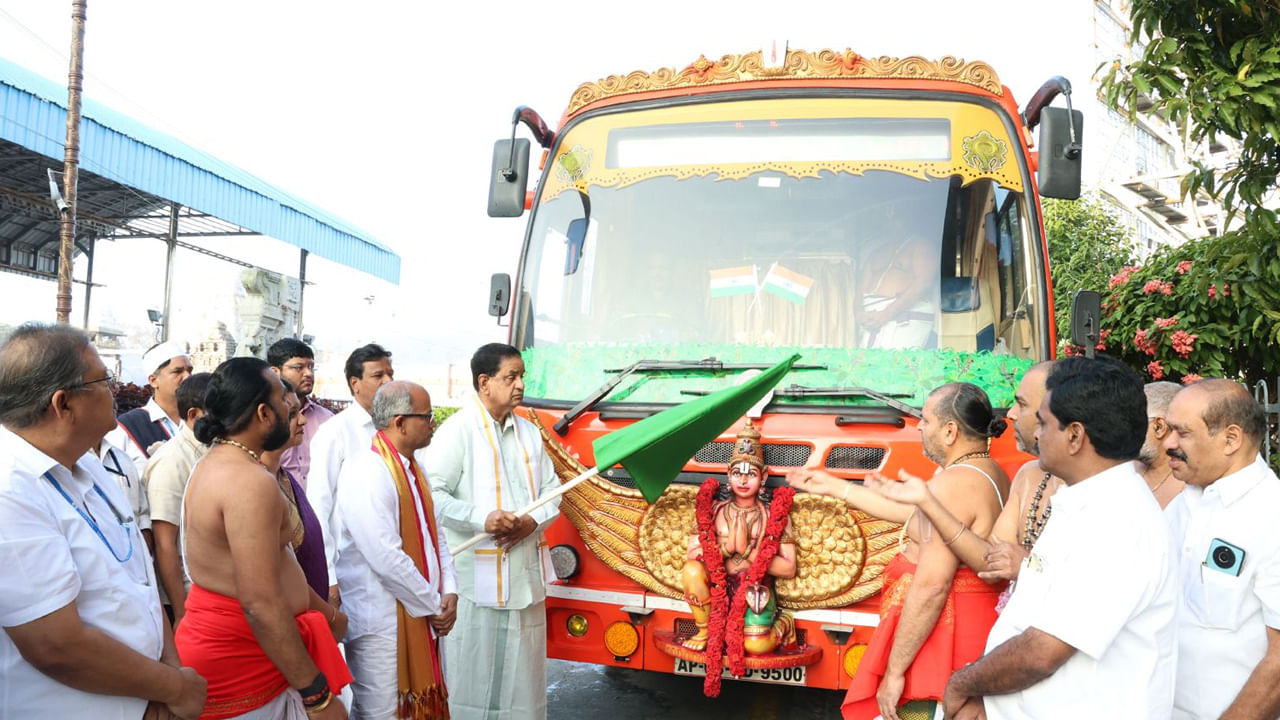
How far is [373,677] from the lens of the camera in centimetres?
338

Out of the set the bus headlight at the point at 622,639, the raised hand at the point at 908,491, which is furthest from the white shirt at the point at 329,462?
the raised hand at the point at 908,491

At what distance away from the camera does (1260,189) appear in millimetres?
4258

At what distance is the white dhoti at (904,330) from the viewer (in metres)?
4.23

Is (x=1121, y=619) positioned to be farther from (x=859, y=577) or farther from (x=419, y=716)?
(x=419, y=716)

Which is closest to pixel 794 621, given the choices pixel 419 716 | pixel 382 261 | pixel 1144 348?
pixel 419 716

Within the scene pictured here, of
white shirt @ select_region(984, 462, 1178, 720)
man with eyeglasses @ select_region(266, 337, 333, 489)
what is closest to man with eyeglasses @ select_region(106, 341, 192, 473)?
man with eyeglasses @ select_region(266, 337, 333, 489)

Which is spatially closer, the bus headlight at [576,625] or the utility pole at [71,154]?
the bus headlight at [576,625]

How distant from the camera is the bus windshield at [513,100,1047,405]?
168 inches

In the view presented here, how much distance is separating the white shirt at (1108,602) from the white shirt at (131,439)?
3.42 m

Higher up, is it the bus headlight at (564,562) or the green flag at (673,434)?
the green flag at (673,434)

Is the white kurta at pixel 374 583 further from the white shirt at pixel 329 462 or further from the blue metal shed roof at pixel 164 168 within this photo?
the blue metal shed roof at pixel 164 168

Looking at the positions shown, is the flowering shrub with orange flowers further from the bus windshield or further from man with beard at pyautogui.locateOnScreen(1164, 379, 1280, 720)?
man with beard at pyautogui.locateOnScreen(1164, 379, 1280, 720)

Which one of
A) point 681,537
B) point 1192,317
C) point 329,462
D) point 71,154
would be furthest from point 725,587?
point 71,154

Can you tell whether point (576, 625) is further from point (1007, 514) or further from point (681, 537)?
point (1007, 514)
